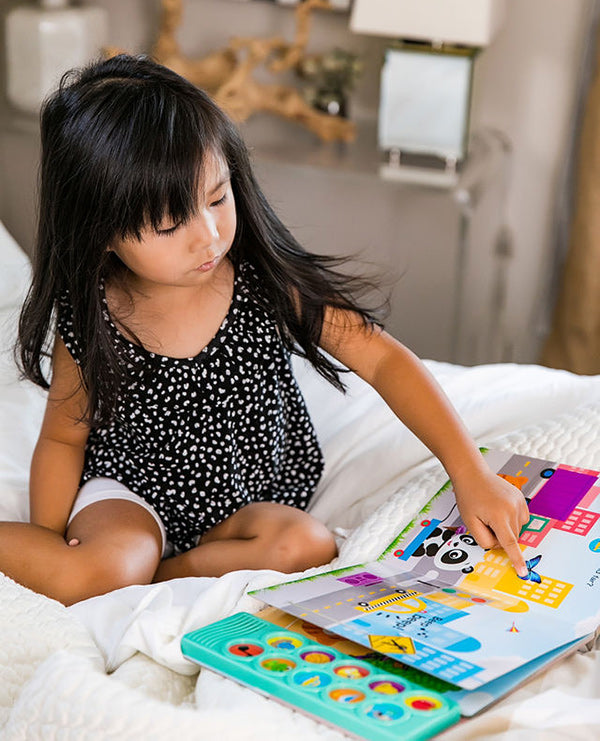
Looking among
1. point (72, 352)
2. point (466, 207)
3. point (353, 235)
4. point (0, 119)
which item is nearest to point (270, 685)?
point (72, 352)

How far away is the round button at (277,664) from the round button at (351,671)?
3cm

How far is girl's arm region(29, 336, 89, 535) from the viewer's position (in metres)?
1.16

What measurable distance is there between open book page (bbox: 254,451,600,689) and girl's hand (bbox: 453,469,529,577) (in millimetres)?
12

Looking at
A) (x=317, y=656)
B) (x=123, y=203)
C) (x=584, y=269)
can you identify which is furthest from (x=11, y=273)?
(x=584, y=269)

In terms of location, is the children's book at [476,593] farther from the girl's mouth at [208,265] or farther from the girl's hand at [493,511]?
the girl's mouth at [208,265]

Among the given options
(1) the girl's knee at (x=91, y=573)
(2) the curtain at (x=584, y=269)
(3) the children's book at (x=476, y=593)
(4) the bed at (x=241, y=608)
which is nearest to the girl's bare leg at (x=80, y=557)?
(1) the girl's knee at (x=91, y=573)

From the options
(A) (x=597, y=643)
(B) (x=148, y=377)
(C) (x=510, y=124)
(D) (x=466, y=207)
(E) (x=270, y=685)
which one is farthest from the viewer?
(C) (x=510, y=124)

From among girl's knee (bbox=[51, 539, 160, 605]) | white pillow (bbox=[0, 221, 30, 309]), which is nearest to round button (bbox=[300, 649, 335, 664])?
girl's knee (bbox=[51, 539, 160, 605])

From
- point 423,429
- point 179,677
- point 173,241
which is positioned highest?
point 173,241

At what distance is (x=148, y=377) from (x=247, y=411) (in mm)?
118

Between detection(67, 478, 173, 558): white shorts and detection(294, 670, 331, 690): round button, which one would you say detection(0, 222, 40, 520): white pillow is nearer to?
detection(67, 478, 173, 558): white shorts

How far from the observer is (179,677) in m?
0.82

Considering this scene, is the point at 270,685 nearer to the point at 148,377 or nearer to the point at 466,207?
the point at 148,377

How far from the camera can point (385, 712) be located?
70cm
